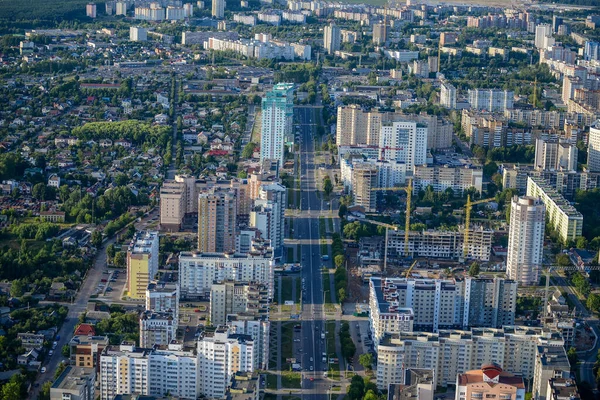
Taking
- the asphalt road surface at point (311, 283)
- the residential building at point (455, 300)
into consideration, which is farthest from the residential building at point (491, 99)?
the residential building at point (455, 300)

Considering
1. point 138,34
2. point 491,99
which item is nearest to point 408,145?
point 491,99

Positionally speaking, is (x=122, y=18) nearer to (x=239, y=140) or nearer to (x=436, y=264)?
(x=239, y=140)

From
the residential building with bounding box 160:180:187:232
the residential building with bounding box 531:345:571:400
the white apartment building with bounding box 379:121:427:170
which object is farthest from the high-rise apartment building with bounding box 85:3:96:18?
the residential building with bounding box 531:345:571:400

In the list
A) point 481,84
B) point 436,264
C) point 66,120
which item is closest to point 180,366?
point 436,264

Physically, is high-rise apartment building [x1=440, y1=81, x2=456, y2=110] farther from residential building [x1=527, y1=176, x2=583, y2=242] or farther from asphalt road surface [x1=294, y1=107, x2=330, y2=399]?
residential building [x1=527, y1=176, x2=583, y2=242]

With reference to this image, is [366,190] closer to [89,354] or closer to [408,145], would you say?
[408,145]
